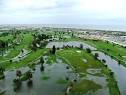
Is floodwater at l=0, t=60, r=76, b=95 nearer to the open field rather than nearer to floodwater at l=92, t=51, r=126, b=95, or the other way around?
the open field

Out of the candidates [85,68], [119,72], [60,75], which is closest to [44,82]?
[60,75]

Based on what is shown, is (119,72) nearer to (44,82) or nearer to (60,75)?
(60,75)

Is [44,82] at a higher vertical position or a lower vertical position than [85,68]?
lower

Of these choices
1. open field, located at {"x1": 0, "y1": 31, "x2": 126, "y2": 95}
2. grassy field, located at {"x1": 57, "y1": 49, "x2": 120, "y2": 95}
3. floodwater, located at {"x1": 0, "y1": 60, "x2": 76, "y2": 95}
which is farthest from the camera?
grassy field, located at {"x1": 57, "y1": 49, "x2": 120, "y2": 95}

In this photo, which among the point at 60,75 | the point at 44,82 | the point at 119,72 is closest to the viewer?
the point at 44,82

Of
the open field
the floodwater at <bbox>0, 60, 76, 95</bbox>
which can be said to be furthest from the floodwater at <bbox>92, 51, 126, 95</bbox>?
the floodwater at <bbox>0, 60, 76, 95</bbox>

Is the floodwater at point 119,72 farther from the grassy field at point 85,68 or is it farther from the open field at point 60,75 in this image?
the grassy field at point 85,68

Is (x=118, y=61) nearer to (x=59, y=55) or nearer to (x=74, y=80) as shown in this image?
(x=59, y=55)

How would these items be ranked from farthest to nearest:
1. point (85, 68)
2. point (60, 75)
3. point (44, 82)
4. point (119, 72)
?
point (85, 68)
point (119, 72)
point (60, 75)
point (44, 82)

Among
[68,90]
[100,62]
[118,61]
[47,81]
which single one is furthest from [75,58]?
[68,90]

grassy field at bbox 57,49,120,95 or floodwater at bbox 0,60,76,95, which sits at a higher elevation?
grassy field at bbox 57,49,120,95

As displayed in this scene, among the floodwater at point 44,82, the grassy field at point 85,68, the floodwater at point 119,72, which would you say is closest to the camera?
the floodwater at point 44,82

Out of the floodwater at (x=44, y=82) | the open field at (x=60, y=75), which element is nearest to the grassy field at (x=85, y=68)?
the open field at (x=60, y=75)
